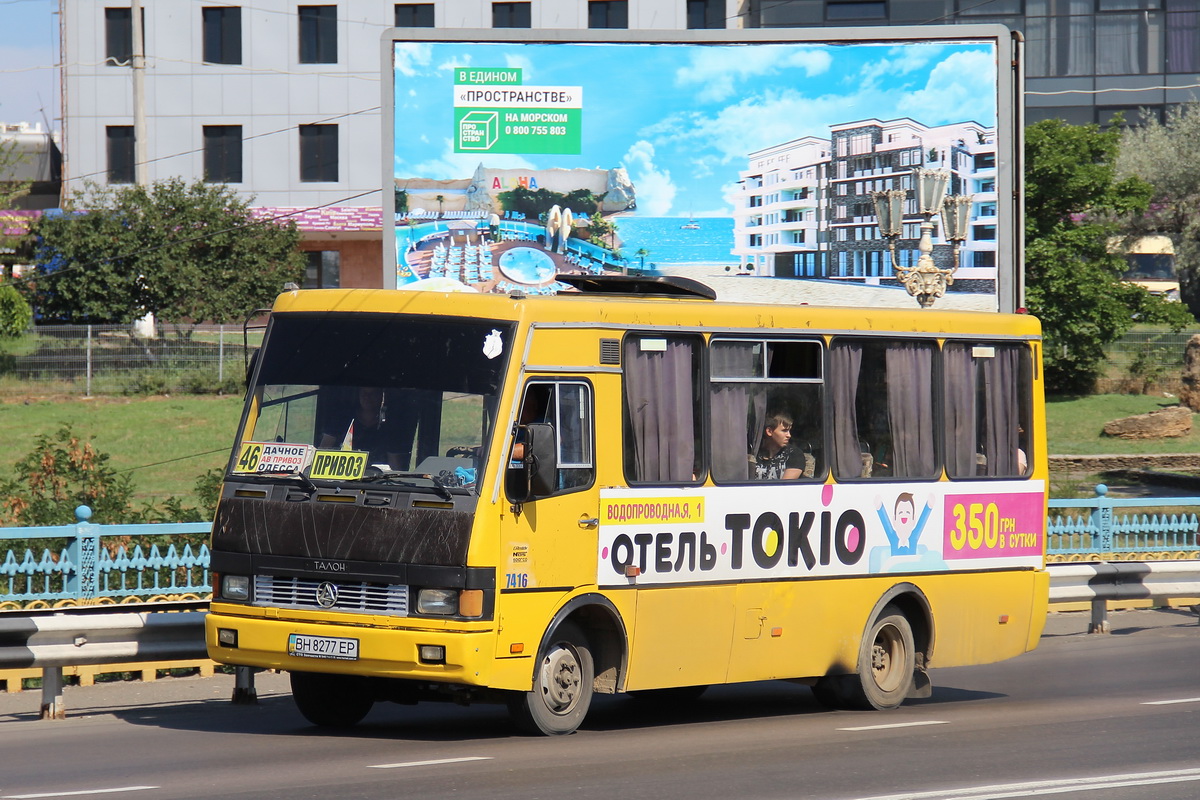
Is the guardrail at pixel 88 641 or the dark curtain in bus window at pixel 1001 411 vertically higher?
the dark curtain in bus window at pixel 1001 411

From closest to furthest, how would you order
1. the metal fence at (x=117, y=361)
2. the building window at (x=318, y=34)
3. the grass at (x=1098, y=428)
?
the grass at (x=1098, y=428) → the metal fence at (x=117, y=361) → the building window at (x=318, y=34)

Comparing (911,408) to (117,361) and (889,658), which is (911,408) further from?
(117,361)

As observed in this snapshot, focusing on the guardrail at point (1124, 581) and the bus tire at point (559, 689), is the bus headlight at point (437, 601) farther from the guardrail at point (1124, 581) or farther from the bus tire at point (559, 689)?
the guardrail at point (1124, 581)

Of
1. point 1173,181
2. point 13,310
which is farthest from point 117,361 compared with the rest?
point 1173,181

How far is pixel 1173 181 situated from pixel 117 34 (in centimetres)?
3447

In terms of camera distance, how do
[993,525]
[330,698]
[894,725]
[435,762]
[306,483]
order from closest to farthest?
[435,762] → [306,483] → [330,698] → [894,725] → [993,525]

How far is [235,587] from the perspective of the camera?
31.4ft

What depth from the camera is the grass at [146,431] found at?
26.9 m

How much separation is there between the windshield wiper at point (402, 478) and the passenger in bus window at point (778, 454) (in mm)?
2549

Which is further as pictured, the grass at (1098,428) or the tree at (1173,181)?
the tree at (1173,181)

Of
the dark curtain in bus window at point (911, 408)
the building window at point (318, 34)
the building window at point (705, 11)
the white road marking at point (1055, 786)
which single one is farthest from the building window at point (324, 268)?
the white road marking at point (1055, 786)

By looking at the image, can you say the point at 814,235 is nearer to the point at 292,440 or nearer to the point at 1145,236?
the point at 292,440

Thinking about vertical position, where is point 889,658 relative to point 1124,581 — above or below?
below

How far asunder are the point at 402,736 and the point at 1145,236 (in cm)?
4702
